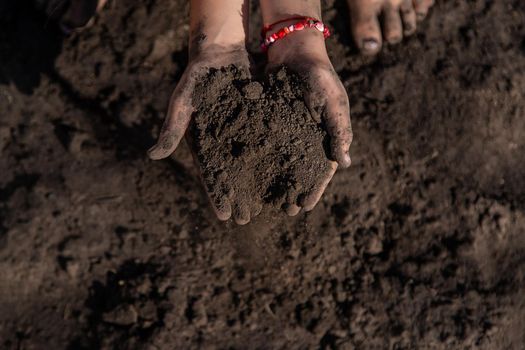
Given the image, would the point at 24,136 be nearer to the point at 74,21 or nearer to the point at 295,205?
the point at 74,21

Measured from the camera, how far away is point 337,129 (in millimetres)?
1666

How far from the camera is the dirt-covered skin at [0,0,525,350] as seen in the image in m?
2.06

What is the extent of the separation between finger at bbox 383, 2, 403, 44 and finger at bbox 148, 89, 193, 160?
103 cm

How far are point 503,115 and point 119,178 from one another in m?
1.74

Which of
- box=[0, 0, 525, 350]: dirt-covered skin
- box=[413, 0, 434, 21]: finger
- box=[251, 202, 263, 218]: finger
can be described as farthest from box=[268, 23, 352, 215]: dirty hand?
box=[413, 0, 434, 21]: finger

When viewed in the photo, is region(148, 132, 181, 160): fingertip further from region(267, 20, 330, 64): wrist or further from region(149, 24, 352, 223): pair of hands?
region(267, 20, 330, 64): wrist

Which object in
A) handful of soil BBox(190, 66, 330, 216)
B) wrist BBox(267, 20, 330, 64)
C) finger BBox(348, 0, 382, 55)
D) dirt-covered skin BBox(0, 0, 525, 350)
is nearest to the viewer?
handful of soil BBox(190, 66, 330, 216)

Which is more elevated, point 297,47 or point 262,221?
point 297,47

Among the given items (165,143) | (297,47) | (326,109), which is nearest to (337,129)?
(326,109)

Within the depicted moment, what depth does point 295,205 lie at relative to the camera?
1.69 meters

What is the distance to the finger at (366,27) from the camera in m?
2.17

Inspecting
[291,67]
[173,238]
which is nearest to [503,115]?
[291,67]

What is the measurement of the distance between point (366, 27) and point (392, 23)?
0.12 metres

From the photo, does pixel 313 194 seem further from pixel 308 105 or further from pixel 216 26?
pixel 216 26
